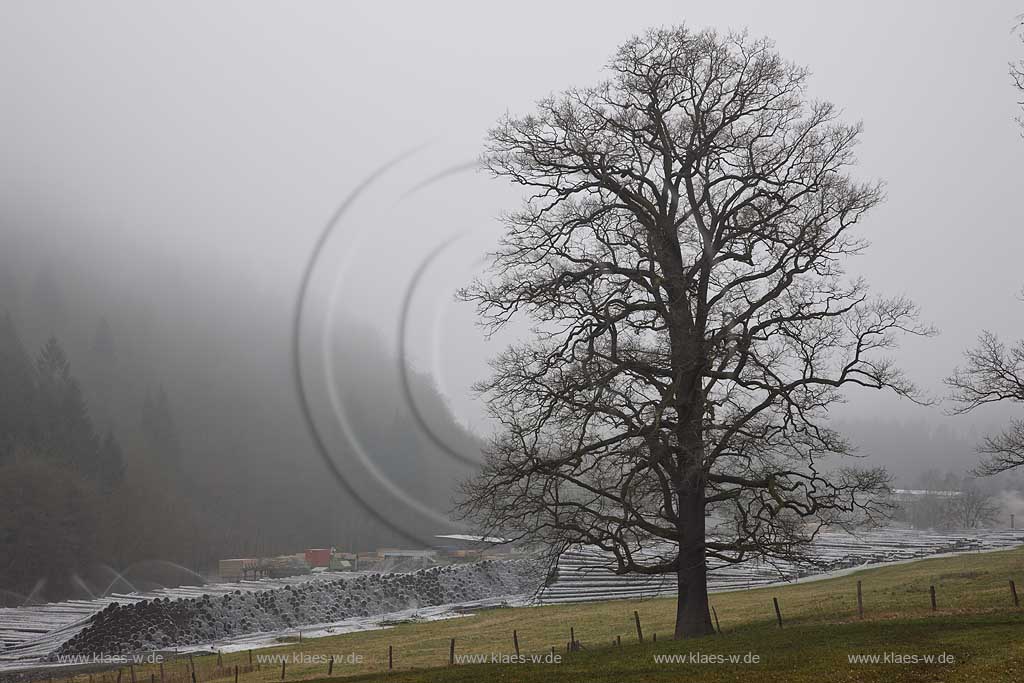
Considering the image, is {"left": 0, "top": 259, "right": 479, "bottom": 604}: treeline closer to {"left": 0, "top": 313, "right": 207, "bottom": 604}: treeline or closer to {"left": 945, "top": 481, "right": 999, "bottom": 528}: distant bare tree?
{"left": 0, "top": 313, "right": 207, "bottom": 604}: treeline

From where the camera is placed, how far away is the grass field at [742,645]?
14.1m

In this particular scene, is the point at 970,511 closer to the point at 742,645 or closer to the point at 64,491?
the point at 64,491

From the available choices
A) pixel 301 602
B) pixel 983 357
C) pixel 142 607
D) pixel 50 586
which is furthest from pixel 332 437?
pixel 983 357

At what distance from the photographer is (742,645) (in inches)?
696

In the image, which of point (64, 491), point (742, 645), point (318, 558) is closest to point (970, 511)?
point (318, 558)

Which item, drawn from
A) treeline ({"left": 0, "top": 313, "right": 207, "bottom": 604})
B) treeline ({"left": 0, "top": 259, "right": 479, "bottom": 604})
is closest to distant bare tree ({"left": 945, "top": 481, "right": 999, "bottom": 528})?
treeline ({"left": 0, "top": 259, "right": 479, "bottom": 604})

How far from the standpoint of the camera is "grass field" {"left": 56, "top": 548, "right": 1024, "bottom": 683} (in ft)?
46.2

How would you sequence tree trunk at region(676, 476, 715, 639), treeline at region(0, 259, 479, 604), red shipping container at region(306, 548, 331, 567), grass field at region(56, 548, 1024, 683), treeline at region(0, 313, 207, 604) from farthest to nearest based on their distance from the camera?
red shipping container at region(306, 548, 331, 567)
treeline at region(0, 259, 479, 604)
treeline at region(0, 313, 207, 604)
tree trunk at region(676, 476, 715, 639)
grass field at region(56, 548, 1024, 683)

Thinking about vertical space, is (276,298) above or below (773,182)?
above

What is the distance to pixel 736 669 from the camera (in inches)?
571

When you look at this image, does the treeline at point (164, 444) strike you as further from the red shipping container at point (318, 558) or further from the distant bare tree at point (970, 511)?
the distant bare tree at point (970, 511)

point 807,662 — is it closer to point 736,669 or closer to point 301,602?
point 736,669

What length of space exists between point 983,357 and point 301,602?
148 feet

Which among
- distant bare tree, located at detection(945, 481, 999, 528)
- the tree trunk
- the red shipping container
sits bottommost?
distant bare tree, located at detection(945, 481, 999, 528)
